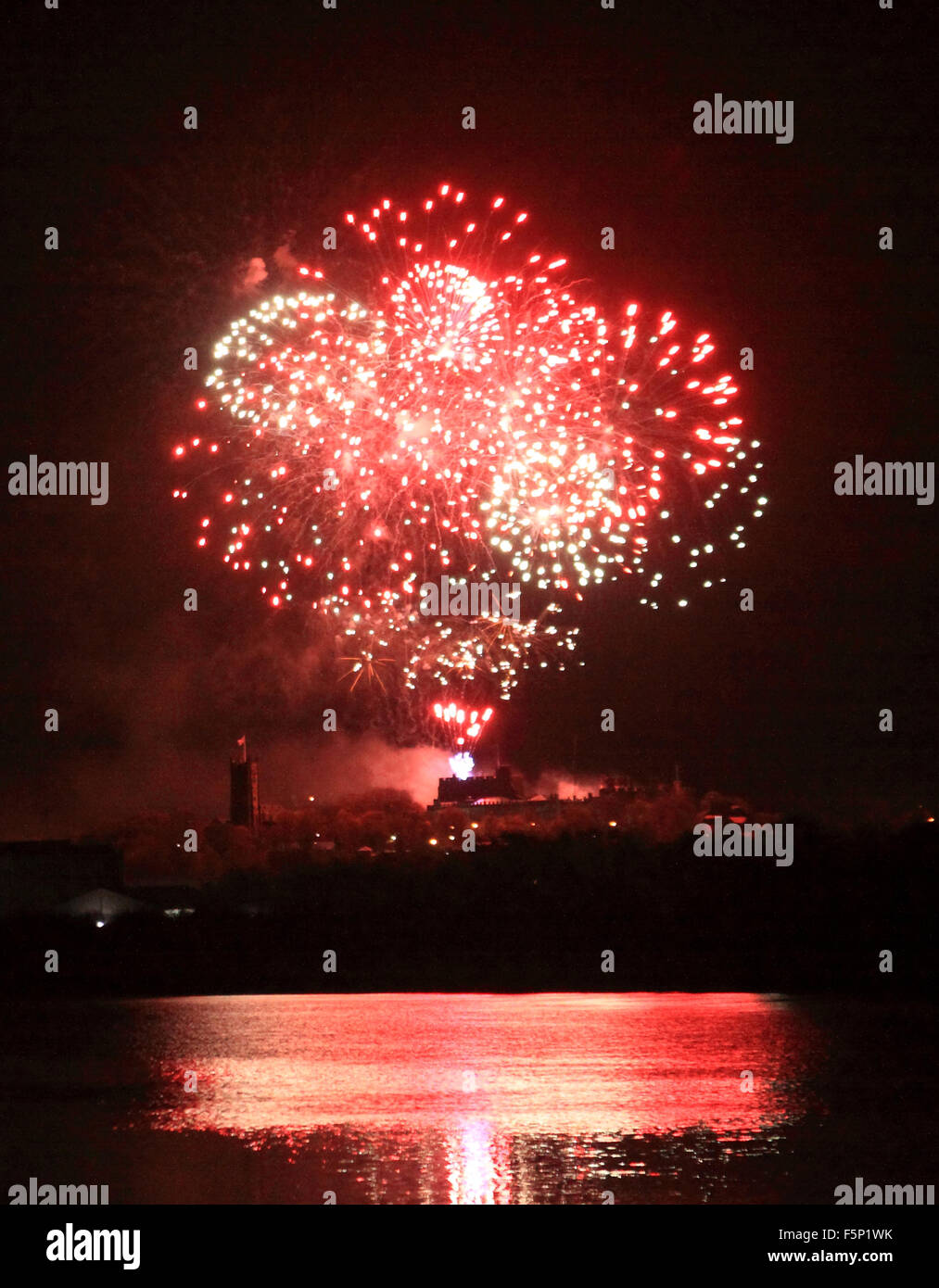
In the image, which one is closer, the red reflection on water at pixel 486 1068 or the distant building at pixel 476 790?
the red reflection on water at pixel 486 1068

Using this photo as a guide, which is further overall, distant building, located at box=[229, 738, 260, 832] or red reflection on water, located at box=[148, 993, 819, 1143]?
distant building, located at box=[229, 738, 260, 832]

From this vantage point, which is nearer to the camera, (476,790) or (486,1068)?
(486,1068)

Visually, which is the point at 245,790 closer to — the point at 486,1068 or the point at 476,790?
the point at 476,790

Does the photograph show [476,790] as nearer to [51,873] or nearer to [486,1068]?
[51,873]

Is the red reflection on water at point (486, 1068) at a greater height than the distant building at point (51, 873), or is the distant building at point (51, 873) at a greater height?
the distant building at point (51, 873)

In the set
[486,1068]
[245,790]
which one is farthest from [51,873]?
[486,1068]
